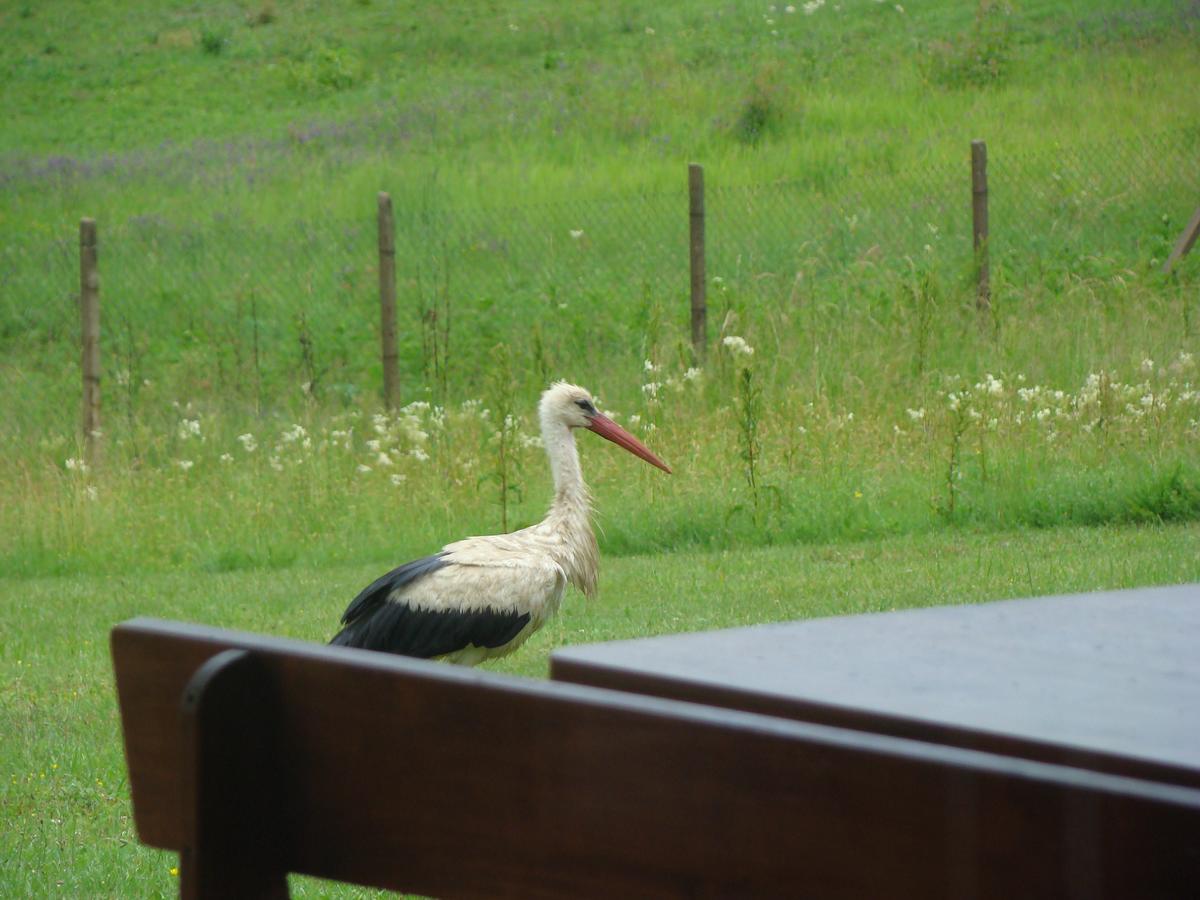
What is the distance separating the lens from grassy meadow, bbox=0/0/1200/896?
7895 mm

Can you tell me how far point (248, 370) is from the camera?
15.3m

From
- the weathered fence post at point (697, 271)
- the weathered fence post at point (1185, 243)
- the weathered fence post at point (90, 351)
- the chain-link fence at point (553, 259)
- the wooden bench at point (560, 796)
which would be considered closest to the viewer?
the wooden bench at point (560, 796)

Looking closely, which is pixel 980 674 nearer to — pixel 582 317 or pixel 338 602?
pixel 338 602

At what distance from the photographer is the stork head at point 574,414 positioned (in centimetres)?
741

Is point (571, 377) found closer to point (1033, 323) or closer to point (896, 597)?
point (1033, 323)

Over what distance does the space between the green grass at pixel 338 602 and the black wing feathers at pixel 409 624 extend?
0.61m

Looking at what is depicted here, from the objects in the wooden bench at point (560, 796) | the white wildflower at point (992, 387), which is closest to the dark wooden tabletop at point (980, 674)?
the wooden bench at point (560, 796)

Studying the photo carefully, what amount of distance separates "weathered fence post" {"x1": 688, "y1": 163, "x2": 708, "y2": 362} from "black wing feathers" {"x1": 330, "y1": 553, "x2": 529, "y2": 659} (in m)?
6.10

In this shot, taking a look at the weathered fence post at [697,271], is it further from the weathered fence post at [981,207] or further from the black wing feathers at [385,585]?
the black wing feathers at [385,585]

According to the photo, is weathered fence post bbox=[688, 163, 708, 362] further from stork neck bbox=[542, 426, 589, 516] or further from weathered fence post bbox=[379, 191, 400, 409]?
stork neck bbox=[542, 426, 589, 516]

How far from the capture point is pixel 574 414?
24.5 ft

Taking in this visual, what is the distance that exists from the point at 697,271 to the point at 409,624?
21.6 feet

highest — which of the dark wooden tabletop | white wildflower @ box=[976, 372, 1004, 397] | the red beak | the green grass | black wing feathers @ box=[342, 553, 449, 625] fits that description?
the dark wooden tabletop

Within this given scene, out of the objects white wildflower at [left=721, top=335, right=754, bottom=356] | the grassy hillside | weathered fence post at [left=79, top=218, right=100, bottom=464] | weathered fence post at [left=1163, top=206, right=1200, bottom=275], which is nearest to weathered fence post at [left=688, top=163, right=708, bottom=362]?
the grassy hillside
